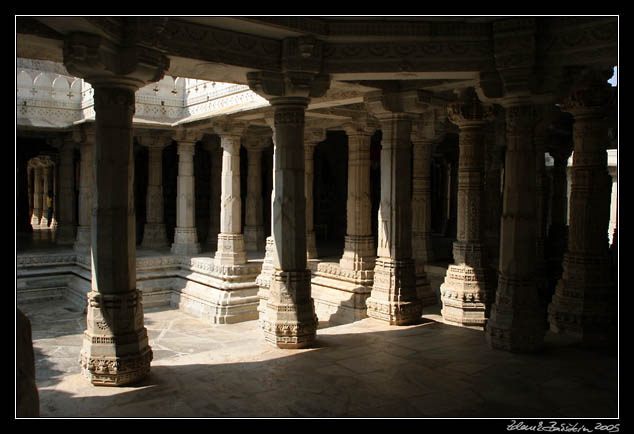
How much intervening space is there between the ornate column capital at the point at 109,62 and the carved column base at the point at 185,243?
10.5 metres

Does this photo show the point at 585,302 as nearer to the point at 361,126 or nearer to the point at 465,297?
the point at 465,297

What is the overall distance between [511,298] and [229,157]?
8982mm

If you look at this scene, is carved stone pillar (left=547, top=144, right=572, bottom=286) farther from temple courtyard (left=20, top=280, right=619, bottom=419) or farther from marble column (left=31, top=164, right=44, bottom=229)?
marble column (left=31, top=164, right=44, bottom=229)

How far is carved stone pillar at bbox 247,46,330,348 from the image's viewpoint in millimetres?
6879

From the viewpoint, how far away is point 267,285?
12.8 m

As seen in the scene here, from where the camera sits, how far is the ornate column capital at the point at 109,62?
199 inches

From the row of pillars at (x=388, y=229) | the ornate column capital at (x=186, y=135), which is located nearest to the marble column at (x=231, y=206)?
the ornate column capital at (x=186, y=135)

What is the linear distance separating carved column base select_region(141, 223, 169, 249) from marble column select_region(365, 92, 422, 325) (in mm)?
10697

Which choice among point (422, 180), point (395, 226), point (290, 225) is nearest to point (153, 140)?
point (422, 180)

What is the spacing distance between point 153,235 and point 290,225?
1157 centimetres

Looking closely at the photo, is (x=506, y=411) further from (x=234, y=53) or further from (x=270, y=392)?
(x=234, y=53)

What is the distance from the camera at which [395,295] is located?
842 cm

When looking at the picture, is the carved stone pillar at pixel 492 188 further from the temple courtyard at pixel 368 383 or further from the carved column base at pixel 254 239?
the carved column base at pixel 254 239

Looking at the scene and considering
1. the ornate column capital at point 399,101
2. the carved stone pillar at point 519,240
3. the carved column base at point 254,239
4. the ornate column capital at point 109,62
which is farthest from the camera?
the carved column base at point 254,239
